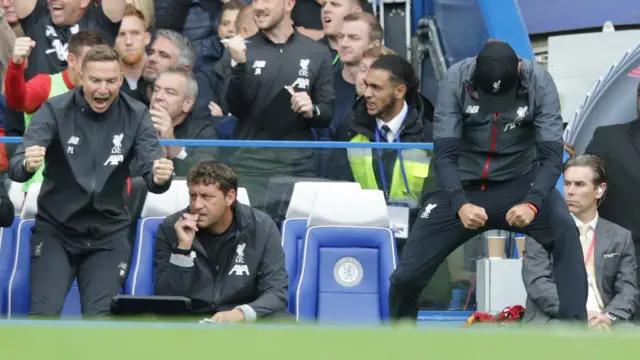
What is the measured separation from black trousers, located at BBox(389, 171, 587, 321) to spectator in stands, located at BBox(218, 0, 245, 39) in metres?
3.09

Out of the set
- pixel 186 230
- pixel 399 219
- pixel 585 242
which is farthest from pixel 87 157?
pixel 585 242

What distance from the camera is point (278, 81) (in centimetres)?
853

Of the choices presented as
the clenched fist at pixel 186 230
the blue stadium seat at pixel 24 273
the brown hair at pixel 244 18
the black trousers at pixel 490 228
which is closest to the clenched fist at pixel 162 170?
the clenched fist at pixel 186 230

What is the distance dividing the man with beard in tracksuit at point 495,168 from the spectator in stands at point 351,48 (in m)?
2.19

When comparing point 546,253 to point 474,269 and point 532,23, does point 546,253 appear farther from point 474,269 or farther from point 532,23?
point 532,23

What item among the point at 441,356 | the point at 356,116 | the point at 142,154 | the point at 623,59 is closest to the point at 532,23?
the point at 623,59

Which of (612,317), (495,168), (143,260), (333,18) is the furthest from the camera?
(333,18)

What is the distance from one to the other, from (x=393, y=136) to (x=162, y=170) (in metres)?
2.31

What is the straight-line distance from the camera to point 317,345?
76.6 inches

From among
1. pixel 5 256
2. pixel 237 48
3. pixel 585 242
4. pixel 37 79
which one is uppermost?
pixel 237 48

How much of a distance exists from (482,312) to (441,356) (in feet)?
18.0

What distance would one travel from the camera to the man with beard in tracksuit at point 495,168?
21.3 feet

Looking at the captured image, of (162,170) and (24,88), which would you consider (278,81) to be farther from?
(162,170)

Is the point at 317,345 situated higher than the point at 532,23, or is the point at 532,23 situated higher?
the point at 532,23
